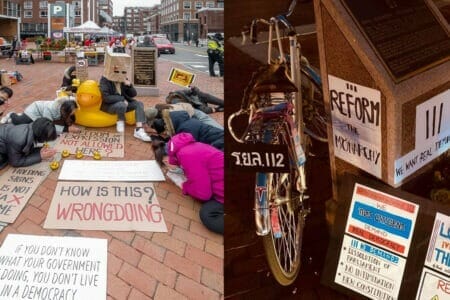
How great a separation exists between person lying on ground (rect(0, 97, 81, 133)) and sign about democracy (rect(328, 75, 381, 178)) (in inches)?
168

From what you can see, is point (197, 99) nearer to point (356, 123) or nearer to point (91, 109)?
point (91, 109)

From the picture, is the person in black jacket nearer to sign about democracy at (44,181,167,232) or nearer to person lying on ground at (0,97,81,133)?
sign about democracy at (44,181,167,232)

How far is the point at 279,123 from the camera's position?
976 millimetres

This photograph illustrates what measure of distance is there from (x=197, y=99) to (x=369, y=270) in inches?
222

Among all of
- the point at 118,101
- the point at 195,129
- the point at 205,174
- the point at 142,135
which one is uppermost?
the point at 118,101

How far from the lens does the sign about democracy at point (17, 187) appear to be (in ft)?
10.3

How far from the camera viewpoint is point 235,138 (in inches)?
39.0

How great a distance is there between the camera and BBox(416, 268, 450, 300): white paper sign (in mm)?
998

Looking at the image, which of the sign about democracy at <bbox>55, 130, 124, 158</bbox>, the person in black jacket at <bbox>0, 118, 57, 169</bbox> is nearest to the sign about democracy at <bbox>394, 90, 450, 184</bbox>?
the person in black jacket at <bbox>0, 118, 57, 169</bbox>

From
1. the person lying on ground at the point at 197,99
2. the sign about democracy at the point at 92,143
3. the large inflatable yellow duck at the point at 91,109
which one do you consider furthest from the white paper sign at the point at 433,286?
the person lying on ground at the point at 197,99

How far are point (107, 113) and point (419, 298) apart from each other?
198 inches

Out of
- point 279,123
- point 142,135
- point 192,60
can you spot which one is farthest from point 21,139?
point 192,60

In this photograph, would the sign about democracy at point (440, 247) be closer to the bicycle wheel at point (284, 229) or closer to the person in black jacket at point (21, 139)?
the bicycle wheel at point (284, 229)

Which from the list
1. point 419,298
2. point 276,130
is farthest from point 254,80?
point 419,298
